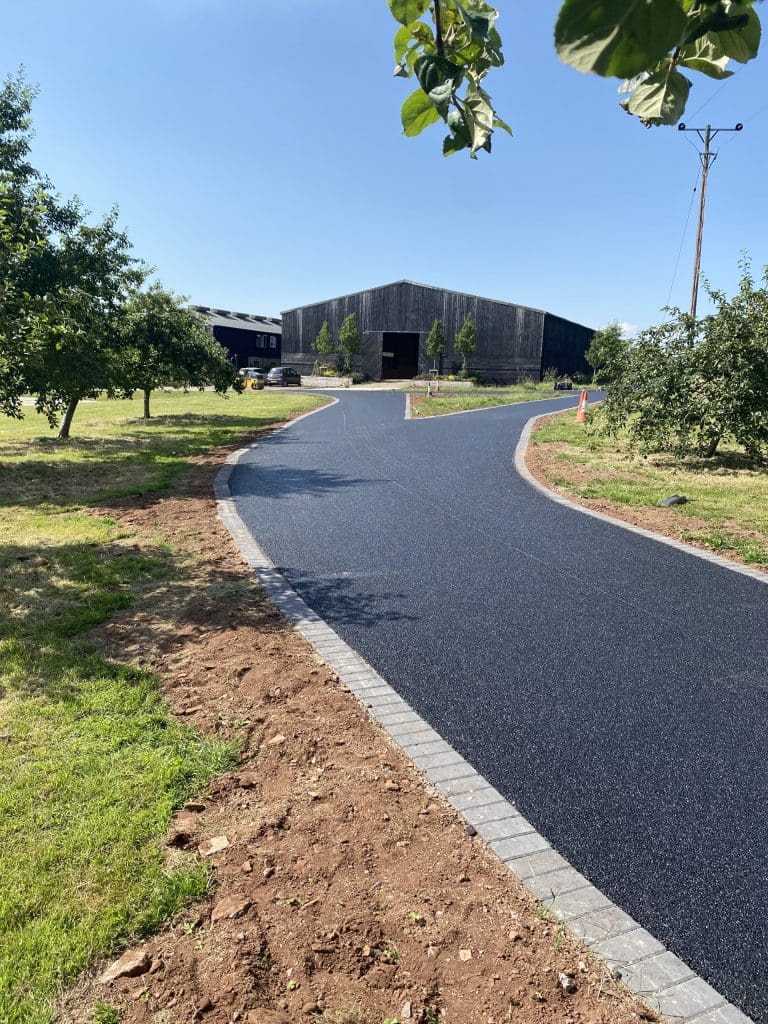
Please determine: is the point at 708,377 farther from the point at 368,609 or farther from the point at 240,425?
the point at 240,425

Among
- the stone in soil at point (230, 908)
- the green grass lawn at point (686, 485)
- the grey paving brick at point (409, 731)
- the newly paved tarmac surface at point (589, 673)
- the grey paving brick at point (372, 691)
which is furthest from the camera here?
the green grass lawn at point (686, 485)

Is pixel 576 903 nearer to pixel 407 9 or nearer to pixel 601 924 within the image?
pixel 601 924

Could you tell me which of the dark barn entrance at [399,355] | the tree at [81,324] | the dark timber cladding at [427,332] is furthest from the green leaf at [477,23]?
the dark barn entrance at [399,355]

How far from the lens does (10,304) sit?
24.9 ft

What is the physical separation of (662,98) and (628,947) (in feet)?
8.41

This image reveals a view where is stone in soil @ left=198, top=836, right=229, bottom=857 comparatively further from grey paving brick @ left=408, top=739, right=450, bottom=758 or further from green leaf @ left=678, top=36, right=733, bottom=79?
green leaf @ left=678, top=36, right=733, bottom=79

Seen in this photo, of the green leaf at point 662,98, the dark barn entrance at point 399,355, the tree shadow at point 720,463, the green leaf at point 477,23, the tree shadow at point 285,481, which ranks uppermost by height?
the dark barn entrance at point 399,355

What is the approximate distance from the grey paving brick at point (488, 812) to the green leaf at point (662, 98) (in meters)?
2.69

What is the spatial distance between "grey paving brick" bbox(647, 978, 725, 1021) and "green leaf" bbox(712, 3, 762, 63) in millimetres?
2568

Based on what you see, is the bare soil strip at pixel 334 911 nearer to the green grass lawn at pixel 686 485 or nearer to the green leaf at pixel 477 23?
the green leaf at pixel 477 23

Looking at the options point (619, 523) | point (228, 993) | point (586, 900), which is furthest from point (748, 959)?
point (619, 523)

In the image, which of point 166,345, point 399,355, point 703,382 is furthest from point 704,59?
point 399,355

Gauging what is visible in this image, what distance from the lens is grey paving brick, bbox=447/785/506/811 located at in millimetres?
3018

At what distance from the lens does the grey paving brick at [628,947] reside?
7.26ft
